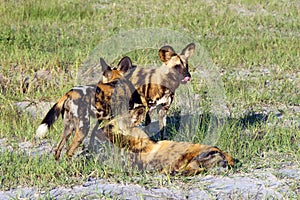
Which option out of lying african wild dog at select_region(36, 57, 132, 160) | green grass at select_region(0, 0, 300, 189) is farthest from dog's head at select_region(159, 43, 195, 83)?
lying african wild dog at select_region(36, 57, 132, 160)

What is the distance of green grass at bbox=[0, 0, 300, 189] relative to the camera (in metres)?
4.54

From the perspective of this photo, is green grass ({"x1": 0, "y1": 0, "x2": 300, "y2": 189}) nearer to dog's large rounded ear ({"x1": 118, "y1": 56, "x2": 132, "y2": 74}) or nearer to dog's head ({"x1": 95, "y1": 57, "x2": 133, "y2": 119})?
dog's head ({"x1": 95, "y1": 57, "x2": 133, "y2": 119})

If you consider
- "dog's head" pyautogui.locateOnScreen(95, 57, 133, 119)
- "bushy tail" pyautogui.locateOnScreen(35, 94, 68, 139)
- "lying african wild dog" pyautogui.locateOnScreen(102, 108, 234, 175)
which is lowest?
"lying african wild dog" pyautogui.locateOnScreen(102, 108, 234, 175)

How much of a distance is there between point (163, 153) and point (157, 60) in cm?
317

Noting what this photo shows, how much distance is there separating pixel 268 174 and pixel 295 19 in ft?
22.3

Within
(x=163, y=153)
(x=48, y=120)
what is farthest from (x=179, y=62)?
(x=48, y=120)

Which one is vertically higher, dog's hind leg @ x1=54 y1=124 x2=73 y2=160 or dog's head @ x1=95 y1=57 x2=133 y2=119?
dog's head @ x1=95 y1=57 x2=133 y2=119

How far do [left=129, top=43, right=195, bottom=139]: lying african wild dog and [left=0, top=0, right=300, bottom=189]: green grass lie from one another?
0.38 metres

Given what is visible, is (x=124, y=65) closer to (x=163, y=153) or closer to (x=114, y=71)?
(x=114, y=71)

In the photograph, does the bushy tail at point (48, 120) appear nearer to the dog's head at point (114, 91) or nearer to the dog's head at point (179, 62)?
the dog's head at point (114, 91)

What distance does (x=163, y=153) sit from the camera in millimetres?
4496

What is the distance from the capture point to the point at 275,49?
28.9ft

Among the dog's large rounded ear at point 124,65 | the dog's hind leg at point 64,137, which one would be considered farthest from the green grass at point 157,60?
the dog's large rounded ear at point 124,65

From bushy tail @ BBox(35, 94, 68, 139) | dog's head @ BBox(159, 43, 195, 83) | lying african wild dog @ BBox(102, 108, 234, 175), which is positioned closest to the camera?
lying african wild dog @ BBox(102, 108, 234, 175)
